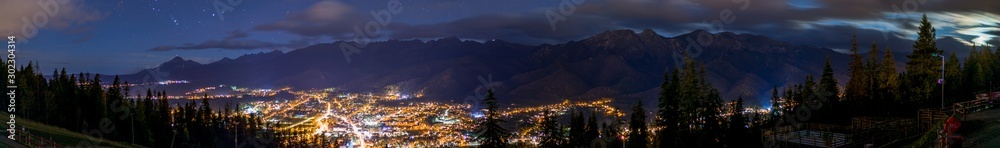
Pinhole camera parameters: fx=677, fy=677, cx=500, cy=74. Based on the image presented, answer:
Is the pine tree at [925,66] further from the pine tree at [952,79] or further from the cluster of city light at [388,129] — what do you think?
the cluster of city light at [388,129]

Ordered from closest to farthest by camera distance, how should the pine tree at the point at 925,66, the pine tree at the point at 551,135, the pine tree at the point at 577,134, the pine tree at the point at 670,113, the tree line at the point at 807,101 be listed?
the pine tree at the point at 551,135 < the tree line at the point at 807,101 < the pine tree at the point at 670,113 < the pine tree at the point at 577,134 < the pine tree at the point at 925,66

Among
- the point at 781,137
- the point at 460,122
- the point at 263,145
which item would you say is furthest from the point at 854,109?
the point at 460,122

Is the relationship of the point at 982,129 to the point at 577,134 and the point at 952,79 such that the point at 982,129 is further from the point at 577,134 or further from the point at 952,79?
the point at 952,79

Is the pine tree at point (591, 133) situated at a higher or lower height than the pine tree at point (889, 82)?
lower

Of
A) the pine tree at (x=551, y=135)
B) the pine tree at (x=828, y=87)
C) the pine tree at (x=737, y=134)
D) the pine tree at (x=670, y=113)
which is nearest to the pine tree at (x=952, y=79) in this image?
the pine tree at (x=828, y=87)

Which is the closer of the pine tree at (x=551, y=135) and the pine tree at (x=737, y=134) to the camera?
the pine tree at (x=737, y=134)

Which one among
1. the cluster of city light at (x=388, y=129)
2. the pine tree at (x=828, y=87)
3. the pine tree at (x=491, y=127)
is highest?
the pine tree at (x=828, y=87)

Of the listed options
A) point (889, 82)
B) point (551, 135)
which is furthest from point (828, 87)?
point (551, 135)

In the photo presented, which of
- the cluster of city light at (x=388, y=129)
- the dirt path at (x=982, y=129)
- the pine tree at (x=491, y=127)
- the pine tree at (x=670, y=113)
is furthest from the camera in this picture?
the cluster of city light at (x=388, y=129)

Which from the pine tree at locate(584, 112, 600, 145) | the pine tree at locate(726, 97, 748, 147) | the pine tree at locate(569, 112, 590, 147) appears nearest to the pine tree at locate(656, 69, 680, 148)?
the pine tree at locate(726, 97, 748, 147)

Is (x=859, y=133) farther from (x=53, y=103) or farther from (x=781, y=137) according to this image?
(x=53, y=103)

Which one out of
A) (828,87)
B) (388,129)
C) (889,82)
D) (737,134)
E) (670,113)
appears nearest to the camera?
(737,134)
